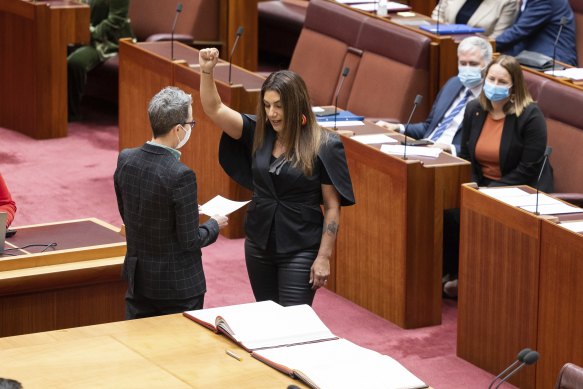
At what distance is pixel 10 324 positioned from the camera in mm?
4129

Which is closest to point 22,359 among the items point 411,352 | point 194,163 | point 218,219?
point 218,219

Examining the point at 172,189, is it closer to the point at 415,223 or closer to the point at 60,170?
the point at 415,223

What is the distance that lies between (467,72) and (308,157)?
79.7 inches

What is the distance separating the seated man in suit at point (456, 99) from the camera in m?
5.76

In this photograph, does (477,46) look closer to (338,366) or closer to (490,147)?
(490,147)

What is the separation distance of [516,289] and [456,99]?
1.59 m

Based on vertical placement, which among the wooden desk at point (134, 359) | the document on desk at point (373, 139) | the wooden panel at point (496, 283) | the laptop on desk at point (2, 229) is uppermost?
the document on desk at point (373, 139)

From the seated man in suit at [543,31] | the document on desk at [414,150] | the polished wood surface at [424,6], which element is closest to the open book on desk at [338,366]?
the document on desk at [414,150]

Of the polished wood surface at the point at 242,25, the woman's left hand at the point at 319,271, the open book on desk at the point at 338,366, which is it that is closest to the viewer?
the open book on desk at the point at 338,366

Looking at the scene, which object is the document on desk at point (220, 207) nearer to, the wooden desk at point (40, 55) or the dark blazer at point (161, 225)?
the dark blazer at point (161, 225)

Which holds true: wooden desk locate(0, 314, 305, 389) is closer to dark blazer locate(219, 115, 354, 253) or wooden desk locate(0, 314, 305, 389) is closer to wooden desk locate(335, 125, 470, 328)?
dark blazer locate(219, 115, 354, 253)

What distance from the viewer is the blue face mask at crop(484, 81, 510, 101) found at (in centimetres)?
520

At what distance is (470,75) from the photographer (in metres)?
5.77

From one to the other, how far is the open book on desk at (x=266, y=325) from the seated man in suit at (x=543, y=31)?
374 centimetres
